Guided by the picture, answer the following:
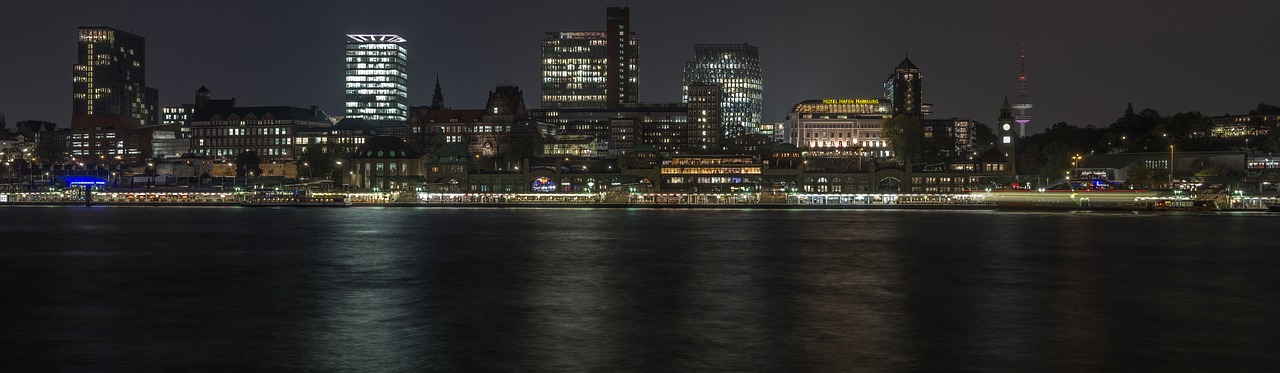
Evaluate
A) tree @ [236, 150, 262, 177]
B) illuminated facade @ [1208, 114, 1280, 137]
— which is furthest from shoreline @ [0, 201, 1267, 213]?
illuminated facade @ [1208, 114, 1280, 137]

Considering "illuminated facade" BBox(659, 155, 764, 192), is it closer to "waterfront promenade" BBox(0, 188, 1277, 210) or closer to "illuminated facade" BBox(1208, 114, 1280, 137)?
"waterfront promenade" BBox(0, 188, 1277, 210)

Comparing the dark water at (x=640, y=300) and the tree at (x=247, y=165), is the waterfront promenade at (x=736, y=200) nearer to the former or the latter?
the dark water at (x=640, y=300)

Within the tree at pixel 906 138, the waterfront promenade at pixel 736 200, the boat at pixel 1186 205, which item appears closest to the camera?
the boat at pixel 1186 205

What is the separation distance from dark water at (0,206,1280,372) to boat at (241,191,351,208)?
52.1 meters

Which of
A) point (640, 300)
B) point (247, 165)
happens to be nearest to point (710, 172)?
point (247, 165)

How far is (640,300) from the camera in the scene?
40344 millimetres

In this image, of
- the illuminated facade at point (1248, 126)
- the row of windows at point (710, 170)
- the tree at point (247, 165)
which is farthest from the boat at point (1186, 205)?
the tree at point (247, 165)

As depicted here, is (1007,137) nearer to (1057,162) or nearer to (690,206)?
(1057,162)

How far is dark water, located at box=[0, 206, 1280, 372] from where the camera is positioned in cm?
2897

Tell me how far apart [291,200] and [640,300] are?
346 feet

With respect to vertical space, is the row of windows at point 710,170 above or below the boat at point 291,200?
above

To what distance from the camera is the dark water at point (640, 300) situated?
95.0 ft

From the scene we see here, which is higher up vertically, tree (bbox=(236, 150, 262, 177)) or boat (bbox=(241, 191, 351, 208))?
tree (bbox=(236, 150, 262, 177))

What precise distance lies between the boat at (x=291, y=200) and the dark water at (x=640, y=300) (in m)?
52.1
